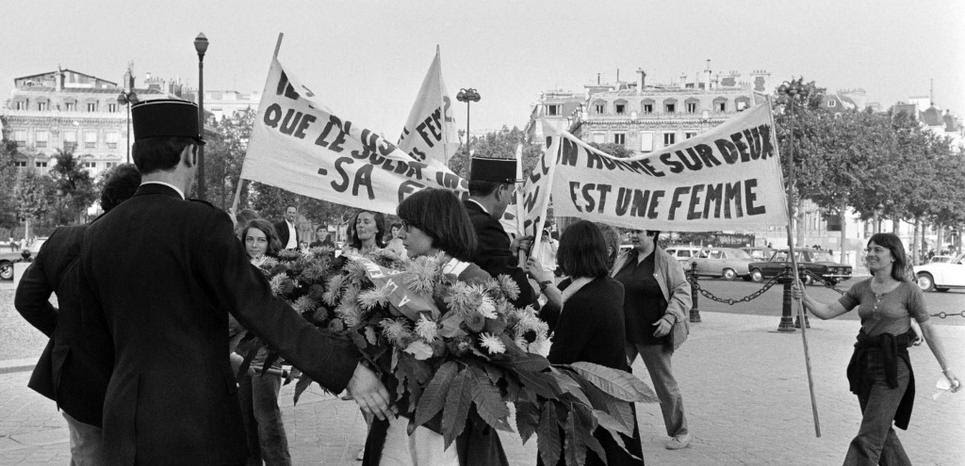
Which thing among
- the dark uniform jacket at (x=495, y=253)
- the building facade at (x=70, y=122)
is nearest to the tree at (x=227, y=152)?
the building facade at (x=70, y=122)

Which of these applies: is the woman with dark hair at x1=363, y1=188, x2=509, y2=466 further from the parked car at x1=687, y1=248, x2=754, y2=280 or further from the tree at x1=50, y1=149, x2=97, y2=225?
the tree at x1=50, y1=149, x2=97, y2=225

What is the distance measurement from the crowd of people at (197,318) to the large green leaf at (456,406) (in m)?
0.21

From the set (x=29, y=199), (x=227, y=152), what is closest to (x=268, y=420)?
(x=227, y=152)

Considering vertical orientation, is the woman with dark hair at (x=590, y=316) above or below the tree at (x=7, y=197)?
below

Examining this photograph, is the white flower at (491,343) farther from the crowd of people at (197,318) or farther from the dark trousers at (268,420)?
the dark trousers at (268,420)

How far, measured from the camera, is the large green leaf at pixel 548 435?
3152 mm

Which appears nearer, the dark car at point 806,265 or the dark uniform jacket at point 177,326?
the dark uniform jacket at point 177,326

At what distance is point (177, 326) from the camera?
2779 millimetres

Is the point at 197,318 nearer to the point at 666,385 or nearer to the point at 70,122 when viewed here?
the point at 666,385

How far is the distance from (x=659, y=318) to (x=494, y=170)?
2.83m

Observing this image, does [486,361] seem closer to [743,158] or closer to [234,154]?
[743,158]

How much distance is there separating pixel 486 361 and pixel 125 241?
1.28 meters

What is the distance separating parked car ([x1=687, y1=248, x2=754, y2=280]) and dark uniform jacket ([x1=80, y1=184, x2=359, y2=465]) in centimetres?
3951

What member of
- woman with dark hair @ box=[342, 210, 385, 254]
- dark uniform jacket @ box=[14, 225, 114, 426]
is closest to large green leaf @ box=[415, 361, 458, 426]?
dark uniform jacket @ box=[14, 225, 114, 426]
